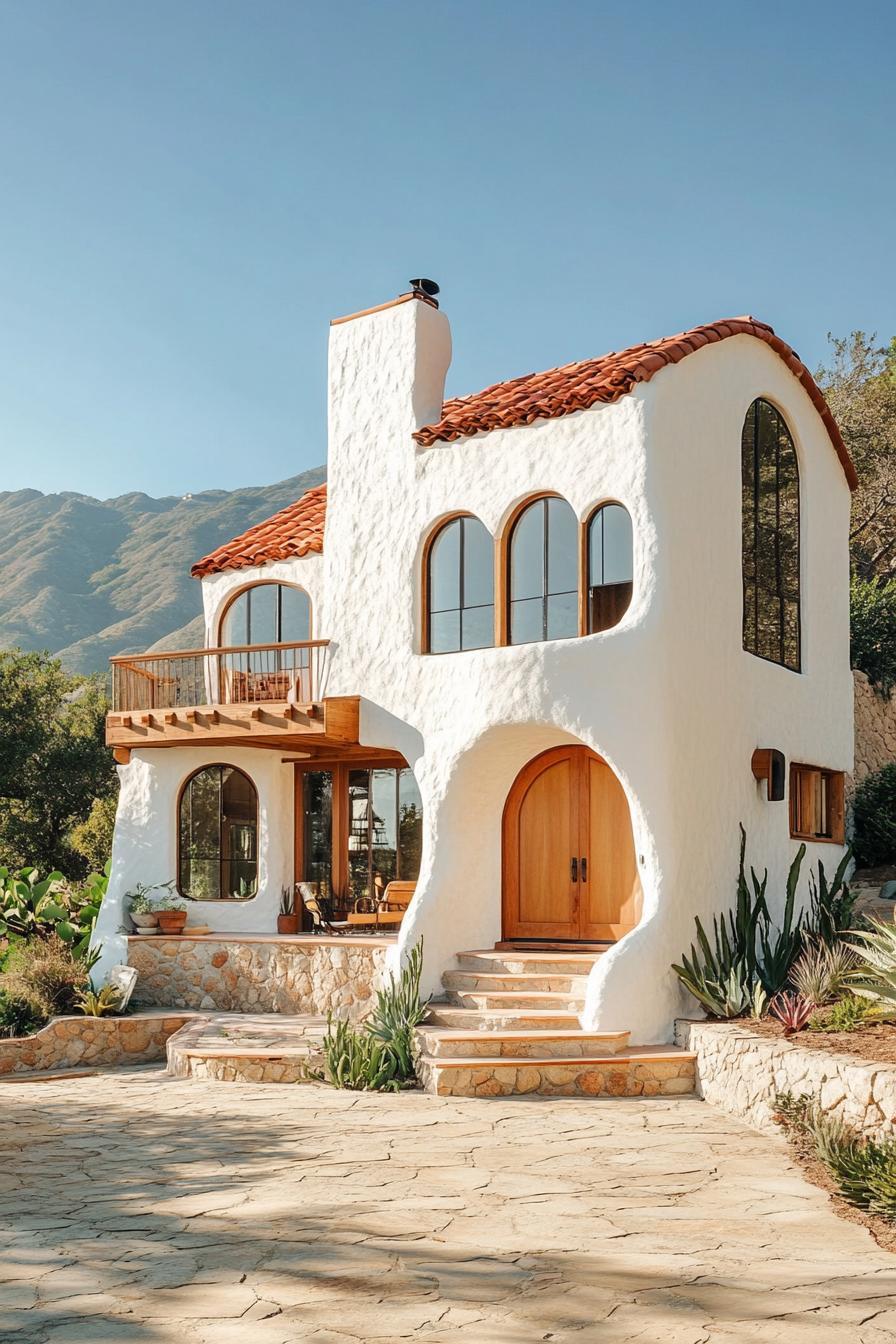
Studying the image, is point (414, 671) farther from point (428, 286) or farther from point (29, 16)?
point (29, 16)

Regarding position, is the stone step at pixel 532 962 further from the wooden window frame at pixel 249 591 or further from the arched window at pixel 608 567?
the wooden window frame at pixel 249 591

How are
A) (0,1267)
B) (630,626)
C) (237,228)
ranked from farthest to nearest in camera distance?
(237,228) < (630,626) < (0,1267)

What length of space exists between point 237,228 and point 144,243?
1.87 m

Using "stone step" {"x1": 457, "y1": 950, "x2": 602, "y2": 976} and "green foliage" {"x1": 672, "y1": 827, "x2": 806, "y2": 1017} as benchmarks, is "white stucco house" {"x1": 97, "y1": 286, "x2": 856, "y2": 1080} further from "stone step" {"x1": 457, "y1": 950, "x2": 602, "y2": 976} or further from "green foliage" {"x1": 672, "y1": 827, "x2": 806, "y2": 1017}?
"green foliage" {"x1": 672, "y1": 827, "x2": 806, "y2": 1017}

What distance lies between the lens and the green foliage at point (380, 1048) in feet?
40.5

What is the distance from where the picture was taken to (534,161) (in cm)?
1659

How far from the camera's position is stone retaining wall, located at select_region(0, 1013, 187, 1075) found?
14.9 metres

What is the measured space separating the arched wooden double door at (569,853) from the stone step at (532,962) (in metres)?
0.52

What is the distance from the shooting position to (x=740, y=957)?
44.0 ft

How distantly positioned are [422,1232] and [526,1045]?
17.0 feet

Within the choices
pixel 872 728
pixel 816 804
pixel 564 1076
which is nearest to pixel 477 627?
pixel 564 1076

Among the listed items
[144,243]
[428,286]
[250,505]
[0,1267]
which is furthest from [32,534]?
[0,1267]

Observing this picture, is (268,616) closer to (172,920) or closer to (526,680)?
(172,920)

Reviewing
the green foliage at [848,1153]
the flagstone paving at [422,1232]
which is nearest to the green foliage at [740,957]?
the flagstone paving at [422,1232]
